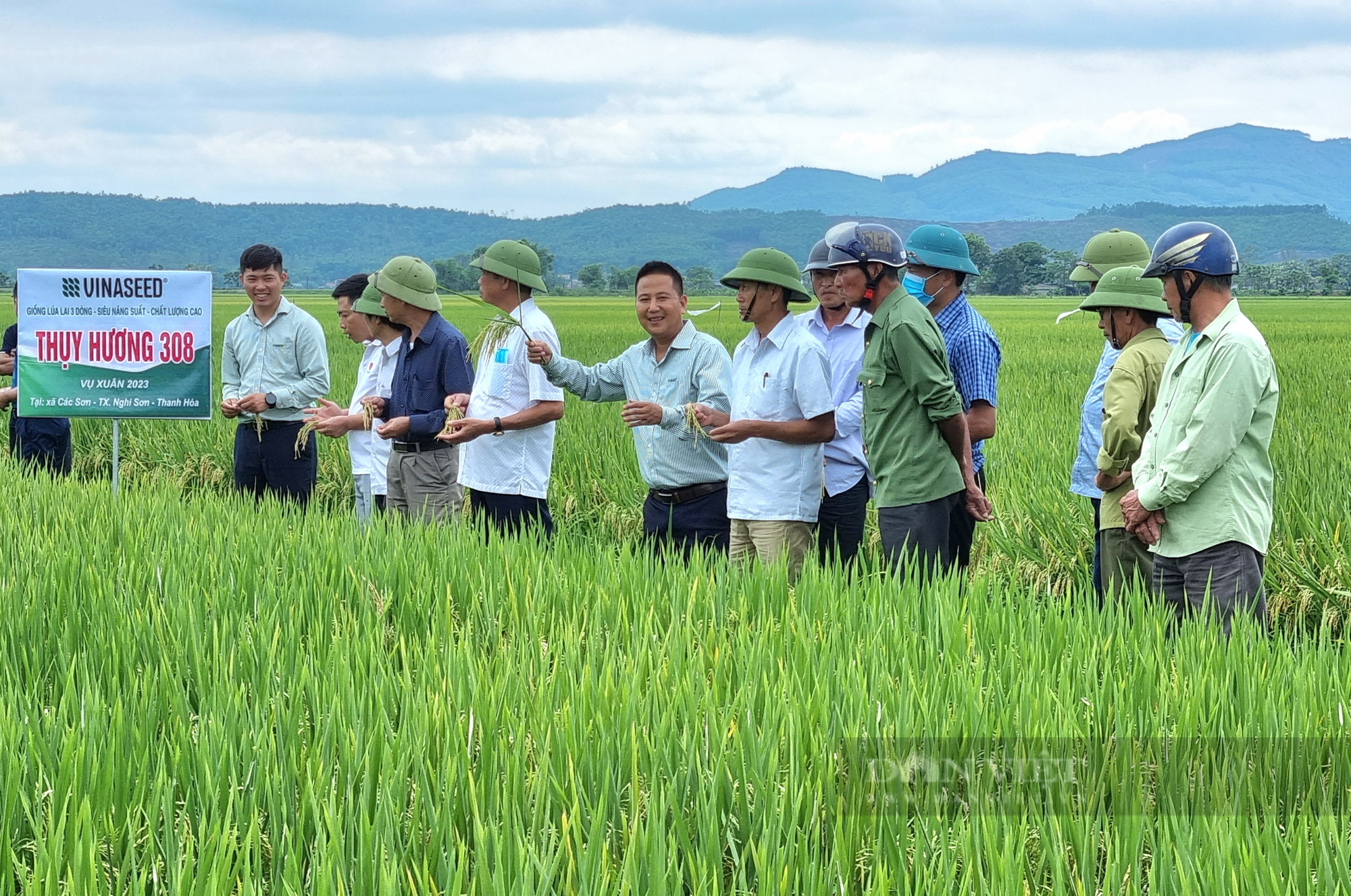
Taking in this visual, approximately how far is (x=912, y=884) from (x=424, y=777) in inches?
30.8

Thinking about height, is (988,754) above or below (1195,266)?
below

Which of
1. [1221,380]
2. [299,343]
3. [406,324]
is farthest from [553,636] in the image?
[299,343]

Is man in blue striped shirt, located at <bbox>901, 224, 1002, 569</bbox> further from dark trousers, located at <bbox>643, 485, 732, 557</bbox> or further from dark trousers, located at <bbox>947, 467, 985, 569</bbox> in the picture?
dark trousers, located at <bbox>643, 485, 732, 557</bbox>

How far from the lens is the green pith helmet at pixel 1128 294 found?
4.12 meters

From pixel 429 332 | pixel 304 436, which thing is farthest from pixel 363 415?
pixel 429 332

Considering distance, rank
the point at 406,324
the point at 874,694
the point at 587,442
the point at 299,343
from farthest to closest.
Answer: the point at 587,442 < the point at 299,343 < the point at 406,324 < the point at 874,694

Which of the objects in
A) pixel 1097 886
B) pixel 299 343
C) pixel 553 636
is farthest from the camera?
pixel 299 343

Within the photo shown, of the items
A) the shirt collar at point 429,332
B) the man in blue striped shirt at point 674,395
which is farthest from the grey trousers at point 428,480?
the man in blue striped shirt at point 674,395

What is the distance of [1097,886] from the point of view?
1.76 metres

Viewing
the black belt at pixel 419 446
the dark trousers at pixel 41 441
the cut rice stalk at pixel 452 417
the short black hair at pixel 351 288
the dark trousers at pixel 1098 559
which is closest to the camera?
the dark trousers at pixel 1098 559

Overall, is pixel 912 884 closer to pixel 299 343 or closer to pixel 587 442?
pixel 299 343

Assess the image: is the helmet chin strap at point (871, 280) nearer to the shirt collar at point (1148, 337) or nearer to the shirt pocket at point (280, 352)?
the shirt collar at point (1148, 337)

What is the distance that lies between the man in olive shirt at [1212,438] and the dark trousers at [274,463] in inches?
176

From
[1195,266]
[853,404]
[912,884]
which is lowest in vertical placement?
[912,884]
